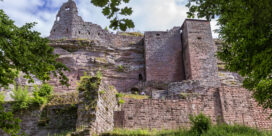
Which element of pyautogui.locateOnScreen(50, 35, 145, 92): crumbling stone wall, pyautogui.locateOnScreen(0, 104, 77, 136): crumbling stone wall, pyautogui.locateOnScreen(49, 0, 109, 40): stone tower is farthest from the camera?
pyautogui.locateOnScreen(49, 0, 109, 40): stone tower

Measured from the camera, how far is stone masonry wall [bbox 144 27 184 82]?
2411 cm

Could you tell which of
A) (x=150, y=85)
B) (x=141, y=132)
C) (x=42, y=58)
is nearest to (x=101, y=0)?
(x=42, y=58)

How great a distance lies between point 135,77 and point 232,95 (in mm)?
11123

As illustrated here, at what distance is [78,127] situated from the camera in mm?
9867

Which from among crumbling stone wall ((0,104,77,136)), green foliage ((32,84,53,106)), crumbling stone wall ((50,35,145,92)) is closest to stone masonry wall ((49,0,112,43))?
crumbling stone wall ((50,35,145,92))

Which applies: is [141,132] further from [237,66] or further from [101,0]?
[101,0]

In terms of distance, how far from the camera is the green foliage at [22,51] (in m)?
6.30

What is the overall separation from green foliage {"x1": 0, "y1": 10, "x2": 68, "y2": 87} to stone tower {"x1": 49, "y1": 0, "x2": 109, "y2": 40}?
59.1 feet

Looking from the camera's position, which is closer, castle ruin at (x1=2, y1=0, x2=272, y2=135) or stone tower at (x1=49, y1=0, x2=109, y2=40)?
castle ruin at (x1=2, y1=0, x2=272, y2=135)

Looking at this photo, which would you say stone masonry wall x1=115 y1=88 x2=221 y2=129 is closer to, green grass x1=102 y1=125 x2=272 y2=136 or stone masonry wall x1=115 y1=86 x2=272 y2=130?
stone masonry wall x1=115 y1=86 x2=272 y2=130

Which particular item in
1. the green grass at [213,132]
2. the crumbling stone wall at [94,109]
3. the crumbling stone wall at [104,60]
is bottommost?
the green grass at [213,132]

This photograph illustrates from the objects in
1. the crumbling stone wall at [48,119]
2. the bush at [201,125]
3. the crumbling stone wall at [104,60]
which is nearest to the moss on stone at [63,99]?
the crumbling stone wall at [48,119]

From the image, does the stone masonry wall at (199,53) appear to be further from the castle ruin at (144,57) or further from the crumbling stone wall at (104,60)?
the crumbling stone wall at (104,60)

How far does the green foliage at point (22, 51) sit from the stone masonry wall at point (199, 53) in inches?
659
